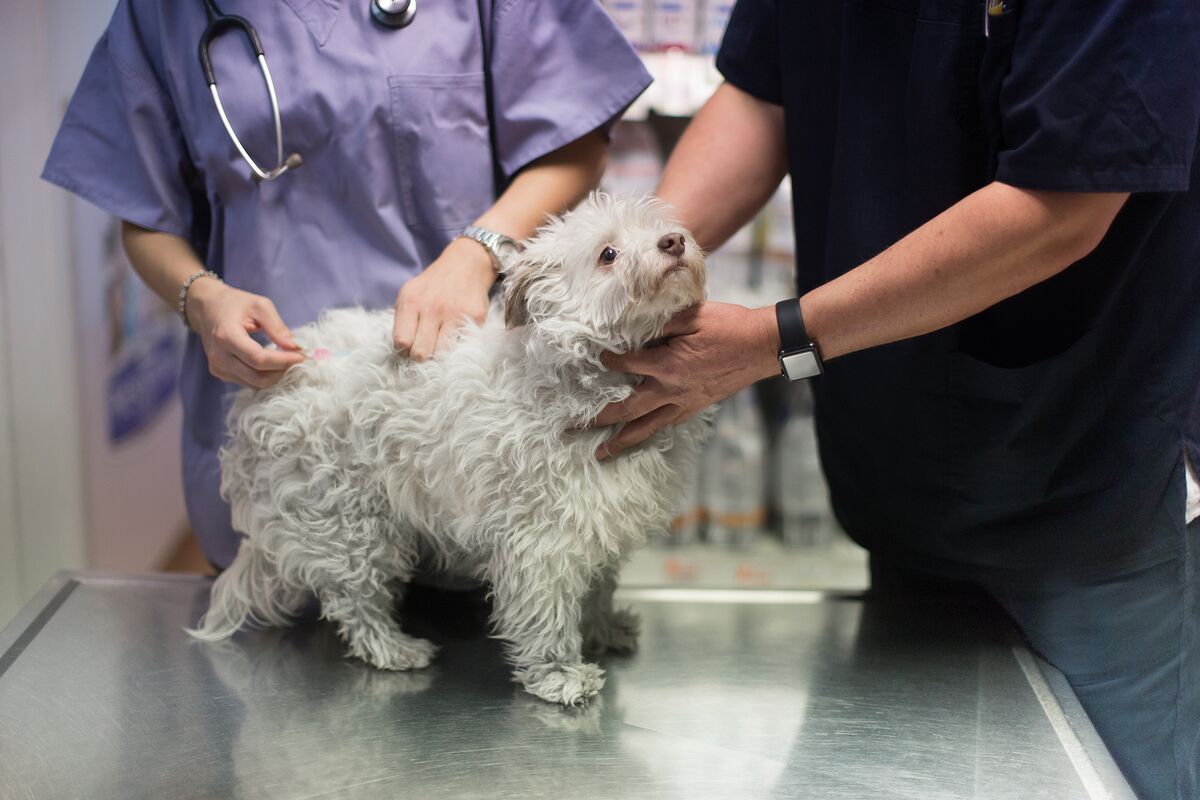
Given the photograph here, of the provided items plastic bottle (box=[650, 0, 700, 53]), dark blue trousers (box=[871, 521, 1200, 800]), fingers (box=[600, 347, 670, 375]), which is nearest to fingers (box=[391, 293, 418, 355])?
fingers (box=[600, 347, 670, 375])

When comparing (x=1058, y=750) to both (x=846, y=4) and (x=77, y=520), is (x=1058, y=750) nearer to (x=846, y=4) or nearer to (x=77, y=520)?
Answer: (x=846, y=4)

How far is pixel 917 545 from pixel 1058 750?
271 mm

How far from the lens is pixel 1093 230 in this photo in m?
0.90

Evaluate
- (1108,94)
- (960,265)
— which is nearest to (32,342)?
(960,265)

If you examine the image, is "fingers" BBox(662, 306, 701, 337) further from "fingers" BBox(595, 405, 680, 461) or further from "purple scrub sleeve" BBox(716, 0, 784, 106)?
"purple scrub sleeve" BBox(716, 0, 784, 106)

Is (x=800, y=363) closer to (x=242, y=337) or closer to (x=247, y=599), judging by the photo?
(x=242, y=337)

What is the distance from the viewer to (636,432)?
1044 millimetres

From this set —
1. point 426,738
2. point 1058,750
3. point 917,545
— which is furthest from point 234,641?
point 1058,750

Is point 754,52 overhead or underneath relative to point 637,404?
overhead

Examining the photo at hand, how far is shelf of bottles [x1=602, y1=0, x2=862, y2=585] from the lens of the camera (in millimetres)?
2051

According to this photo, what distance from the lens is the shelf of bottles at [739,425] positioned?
6.73ft

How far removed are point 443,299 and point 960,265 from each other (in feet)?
1.82

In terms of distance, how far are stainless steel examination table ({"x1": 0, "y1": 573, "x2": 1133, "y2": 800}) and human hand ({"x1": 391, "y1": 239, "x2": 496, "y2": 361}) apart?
15.3 inches

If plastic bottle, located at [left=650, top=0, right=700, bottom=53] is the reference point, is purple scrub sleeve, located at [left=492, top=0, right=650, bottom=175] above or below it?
below
